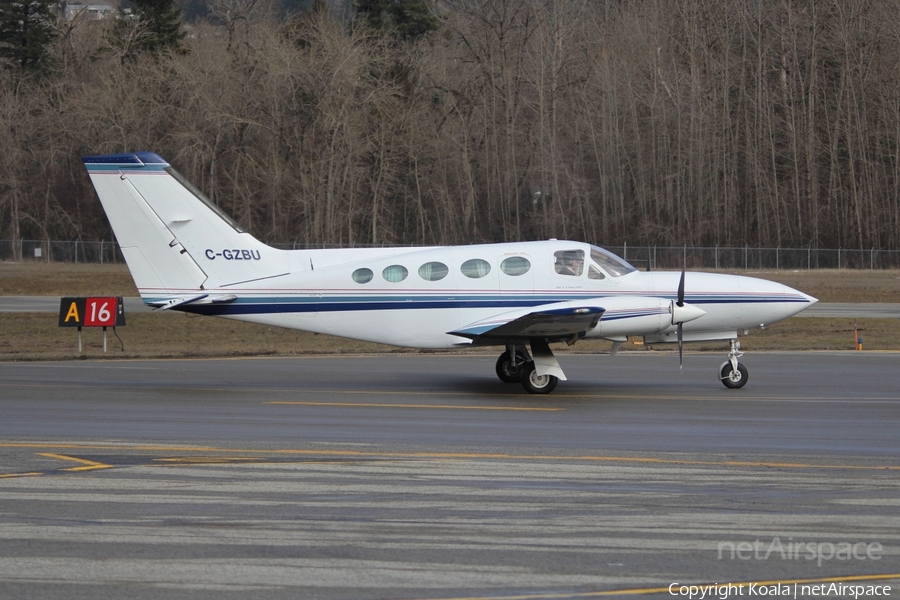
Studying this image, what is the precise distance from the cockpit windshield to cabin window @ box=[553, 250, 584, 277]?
0.87 ft

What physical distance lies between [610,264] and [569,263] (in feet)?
2.33

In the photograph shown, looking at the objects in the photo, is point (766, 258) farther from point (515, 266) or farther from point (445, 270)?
point (445, 270)

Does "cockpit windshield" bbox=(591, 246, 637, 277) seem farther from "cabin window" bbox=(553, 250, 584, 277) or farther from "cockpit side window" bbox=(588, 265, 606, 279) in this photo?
"cabin window" bbox=(553, 250, 584, 277)

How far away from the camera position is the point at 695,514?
824 centimetres

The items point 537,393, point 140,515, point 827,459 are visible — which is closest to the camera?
point 140,515

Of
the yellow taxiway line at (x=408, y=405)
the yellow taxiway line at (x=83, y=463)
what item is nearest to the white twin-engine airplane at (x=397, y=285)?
the yellow taxiway line at (x=408, y=405)

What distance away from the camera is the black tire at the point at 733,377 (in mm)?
16859

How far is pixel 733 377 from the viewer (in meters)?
16.9

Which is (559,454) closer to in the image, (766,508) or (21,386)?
(766,508)

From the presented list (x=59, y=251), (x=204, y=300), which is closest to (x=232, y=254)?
(x=204, y=300)

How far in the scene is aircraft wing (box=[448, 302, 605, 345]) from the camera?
15828 millimetres

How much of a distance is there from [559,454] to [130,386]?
30.0ft

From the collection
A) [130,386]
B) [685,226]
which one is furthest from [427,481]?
[685,226]

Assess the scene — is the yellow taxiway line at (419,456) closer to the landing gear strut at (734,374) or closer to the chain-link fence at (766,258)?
the landing gear strut at (734,374)
